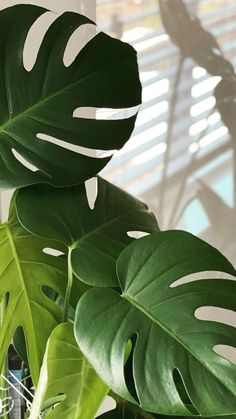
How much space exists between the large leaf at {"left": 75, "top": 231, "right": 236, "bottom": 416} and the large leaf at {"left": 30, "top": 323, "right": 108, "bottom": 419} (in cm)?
5

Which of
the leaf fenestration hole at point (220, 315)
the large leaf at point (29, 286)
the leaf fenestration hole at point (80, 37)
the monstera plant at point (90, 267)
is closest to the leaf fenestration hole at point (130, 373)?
the monstera plant at point (90, 267)

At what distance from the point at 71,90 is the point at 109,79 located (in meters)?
0.05

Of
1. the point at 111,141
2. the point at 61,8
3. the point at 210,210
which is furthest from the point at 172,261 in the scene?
the point at 61,8

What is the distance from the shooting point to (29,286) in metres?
0.85

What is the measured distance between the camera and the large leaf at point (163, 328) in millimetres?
640

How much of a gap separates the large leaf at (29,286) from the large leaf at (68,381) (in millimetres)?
80

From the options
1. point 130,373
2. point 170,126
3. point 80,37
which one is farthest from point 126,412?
point 80,37

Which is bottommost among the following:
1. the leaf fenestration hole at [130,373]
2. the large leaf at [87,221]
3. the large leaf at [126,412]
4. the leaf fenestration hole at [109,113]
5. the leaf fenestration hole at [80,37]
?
the large leaf at [126,412]

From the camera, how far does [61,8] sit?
1140 millimetres

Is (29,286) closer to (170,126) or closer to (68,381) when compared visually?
(68,381)

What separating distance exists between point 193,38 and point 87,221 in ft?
1.28

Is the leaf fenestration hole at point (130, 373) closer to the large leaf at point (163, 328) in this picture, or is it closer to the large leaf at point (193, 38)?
the large leaf at point (163, 328)

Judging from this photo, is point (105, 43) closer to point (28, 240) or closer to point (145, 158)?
point (28, 240)

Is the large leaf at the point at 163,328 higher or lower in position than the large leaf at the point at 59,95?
lower
